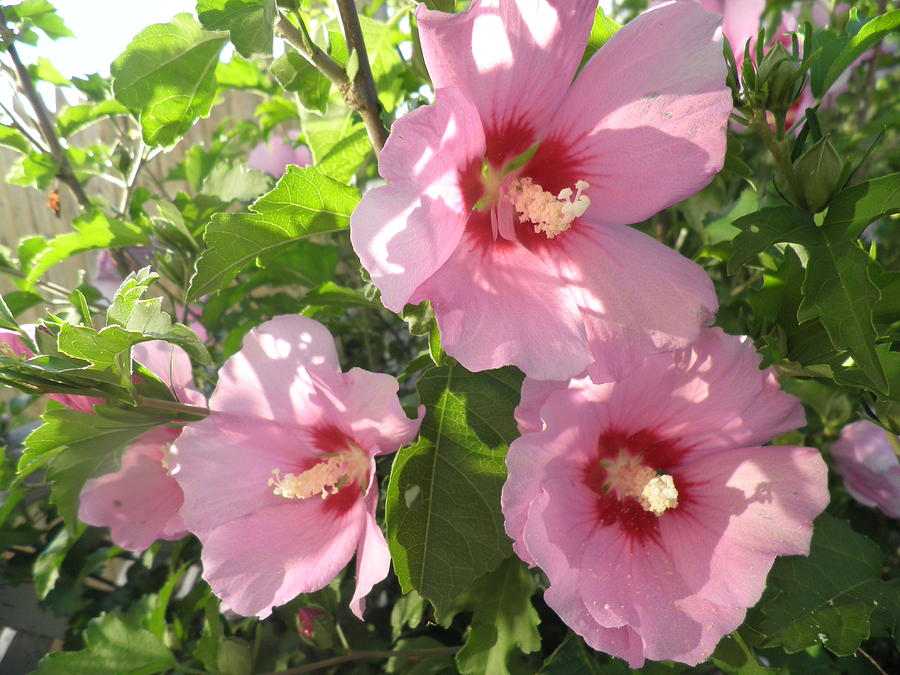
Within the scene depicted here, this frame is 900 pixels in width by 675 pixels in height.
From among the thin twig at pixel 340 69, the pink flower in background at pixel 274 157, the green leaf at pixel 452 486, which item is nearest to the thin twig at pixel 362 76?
the thin twig at pixel 340 69

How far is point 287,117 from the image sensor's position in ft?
4.09

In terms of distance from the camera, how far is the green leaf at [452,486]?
0.59 m

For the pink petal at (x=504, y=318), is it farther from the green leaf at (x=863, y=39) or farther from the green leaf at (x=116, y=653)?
the green leaf at (x=116, y=653)

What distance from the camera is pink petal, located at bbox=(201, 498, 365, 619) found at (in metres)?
0.62

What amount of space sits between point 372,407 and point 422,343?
3.85ft

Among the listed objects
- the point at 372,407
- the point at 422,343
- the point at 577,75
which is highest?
the point at 577,75

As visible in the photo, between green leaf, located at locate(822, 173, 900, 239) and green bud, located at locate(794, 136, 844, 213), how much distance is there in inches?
0.4

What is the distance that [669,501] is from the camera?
2.02 ft

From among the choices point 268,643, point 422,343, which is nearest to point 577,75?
point 268,643

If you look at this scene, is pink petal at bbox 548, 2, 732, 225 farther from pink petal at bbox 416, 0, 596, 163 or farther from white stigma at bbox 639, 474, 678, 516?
white stigma at bbox 639, 474, 678, 516

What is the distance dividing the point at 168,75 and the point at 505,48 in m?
0.35

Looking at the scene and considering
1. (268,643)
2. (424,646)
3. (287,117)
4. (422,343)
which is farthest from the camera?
(422,343)

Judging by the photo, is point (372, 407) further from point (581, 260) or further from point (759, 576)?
point (759, 576)

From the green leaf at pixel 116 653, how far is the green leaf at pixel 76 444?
0.78 feet
